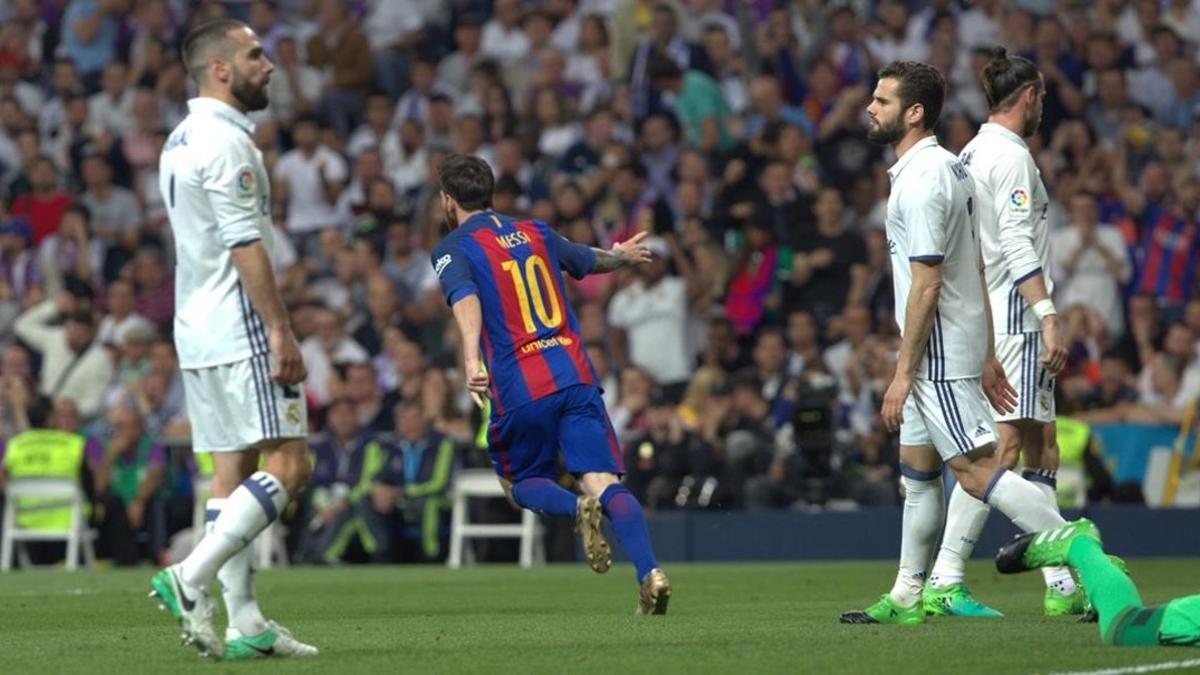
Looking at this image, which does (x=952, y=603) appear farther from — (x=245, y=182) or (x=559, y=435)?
(x=245, y=182)

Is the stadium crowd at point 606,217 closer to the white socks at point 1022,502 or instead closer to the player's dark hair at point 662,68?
the player's dark hair at point 662,68

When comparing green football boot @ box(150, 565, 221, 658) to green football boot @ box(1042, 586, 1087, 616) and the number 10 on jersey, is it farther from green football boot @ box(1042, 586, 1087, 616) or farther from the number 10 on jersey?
green football boot @ box(1042, 586, 1087, 616)

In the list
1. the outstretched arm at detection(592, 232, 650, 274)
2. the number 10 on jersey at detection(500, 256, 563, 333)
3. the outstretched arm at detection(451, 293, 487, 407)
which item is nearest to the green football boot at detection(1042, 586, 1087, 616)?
the outstretched arm at detection(592, 232, 650, 274)

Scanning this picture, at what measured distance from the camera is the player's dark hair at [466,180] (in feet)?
35.9

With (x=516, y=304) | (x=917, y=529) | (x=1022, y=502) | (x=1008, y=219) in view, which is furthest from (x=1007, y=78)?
(x=516, y=304)

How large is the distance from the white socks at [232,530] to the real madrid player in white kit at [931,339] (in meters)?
2.61

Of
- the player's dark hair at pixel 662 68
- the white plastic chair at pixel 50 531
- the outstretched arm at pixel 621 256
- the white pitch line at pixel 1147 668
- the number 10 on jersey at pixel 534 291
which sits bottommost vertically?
the white plastic chair at pixel 50 531

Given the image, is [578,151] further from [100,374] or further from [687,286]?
[100,374]

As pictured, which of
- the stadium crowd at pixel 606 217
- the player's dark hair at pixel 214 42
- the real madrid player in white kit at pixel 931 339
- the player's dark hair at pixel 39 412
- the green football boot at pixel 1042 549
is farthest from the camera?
the player's dark hair at pixel 39 412

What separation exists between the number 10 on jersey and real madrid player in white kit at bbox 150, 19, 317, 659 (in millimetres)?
2477

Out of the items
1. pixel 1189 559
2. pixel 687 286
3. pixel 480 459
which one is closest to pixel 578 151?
pixel 687 286

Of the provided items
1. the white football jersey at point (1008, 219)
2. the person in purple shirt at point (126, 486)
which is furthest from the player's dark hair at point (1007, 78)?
the person in purple shirt at point (126, 486)

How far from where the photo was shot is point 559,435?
10914 mm

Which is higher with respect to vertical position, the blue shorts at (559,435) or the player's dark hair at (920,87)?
the player's dark hair at (920,87)
